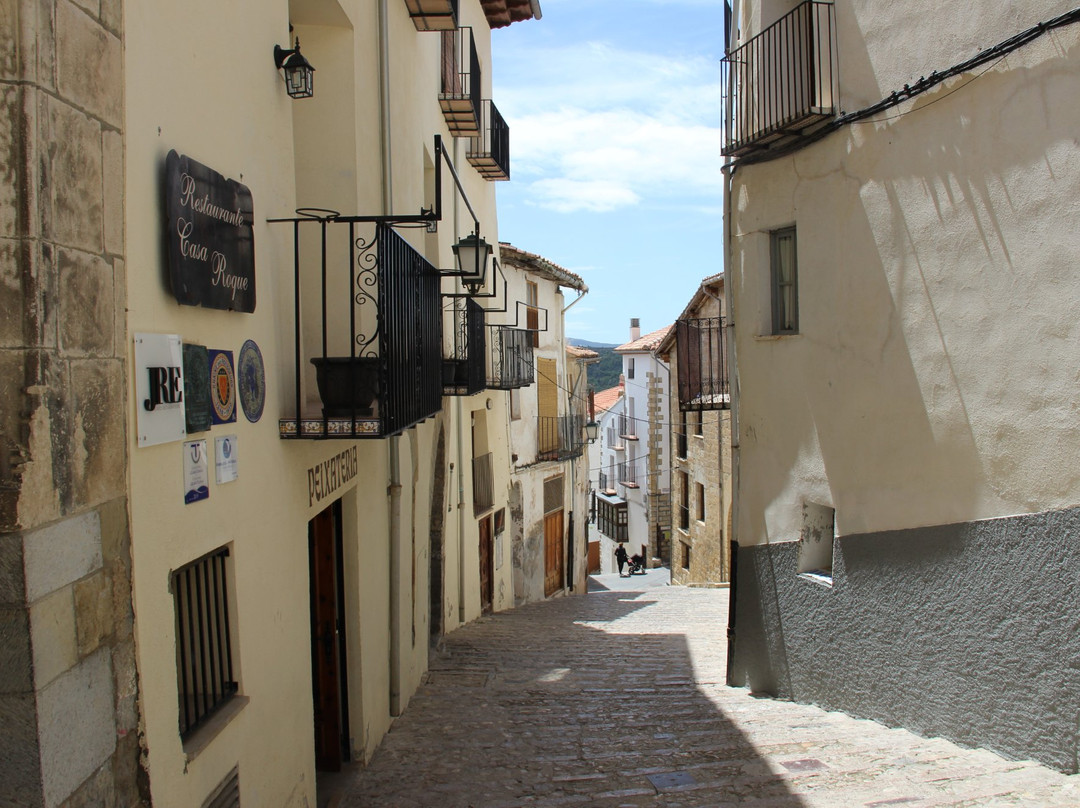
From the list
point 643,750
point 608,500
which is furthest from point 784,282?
point 608,500

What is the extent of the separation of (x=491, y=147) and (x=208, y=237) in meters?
11.4

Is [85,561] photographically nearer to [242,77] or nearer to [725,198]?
[242,77]

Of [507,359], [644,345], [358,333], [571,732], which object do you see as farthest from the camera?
[644,345]

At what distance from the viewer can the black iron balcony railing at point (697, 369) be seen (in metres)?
12.2

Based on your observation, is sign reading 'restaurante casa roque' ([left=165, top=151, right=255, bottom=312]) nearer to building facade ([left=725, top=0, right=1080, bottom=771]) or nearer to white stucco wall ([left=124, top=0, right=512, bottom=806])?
white stucco wall ([left=124, top=0, right=512, bottom=806])

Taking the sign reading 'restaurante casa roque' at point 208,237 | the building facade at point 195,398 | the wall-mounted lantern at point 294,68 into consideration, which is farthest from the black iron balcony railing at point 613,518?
the sign reading 'restaurante casa roque' at point 208,237

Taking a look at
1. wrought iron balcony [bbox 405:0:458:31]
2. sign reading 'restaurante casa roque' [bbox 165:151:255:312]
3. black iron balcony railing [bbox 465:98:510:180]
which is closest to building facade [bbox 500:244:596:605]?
black iron balcony railing [bbox 465:98:510:180]

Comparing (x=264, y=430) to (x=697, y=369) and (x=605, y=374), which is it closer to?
(x=697, y=369)

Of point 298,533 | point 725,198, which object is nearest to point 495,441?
point 725,198

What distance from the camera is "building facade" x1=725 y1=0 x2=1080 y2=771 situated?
18.4 feet

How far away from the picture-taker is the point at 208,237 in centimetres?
378

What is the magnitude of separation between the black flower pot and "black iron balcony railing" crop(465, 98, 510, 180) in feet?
30.1

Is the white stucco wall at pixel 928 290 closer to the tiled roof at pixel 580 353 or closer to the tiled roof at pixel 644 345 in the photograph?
the tiled roof at pixel 580 353

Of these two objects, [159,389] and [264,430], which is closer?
[159,389]
